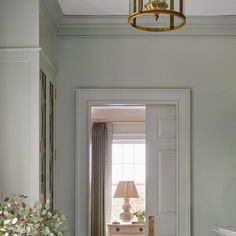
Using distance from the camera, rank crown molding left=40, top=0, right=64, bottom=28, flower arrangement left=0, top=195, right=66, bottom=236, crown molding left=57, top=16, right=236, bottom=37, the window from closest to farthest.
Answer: flower arrangement left=0, top=195, right=66, bottom=236, crown molding left=40, top=0, right=64, bottom=28, crown molding left=57, top=16, right=236, bottom=37, the window

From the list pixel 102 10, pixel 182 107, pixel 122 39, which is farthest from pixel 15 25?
pixel 182 107

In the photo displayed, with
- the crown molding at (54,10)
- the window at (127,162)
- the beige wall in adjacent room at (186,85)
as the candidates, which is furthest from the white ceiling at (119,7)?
the window at (127,162)

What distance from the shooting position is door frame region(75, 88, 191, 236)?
491 cm

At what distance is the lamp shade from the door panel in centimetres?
325

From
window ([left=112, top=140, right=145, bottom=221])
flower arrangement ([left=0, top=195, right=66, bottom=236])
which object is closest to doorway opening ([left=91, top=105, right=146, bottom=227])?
window ([left=112, top=140, right=145, bottom=221])

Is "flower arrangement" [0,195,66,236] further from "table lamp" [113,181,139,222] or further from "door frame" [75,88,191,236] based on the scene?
"table lamp" [113,181,139,222]

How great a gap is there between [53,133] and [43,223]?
161cm

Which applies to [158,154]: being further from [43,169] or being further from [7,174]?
[7,174]

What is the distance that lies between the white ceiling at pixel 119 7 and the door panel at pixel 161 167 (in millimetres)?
921

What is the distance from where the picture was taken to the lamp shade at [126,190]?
8.27 metres

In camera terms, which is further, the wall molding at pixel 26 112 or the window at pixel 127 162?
the window at pixel 127 162

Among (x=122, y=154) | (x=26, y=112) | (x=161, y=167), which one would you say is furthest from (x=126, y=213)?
(x=26, y=112)

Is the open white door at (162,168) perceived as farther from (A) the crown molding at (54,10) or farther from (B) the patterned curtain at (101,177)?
(B) the patterned curtain at (101,177)

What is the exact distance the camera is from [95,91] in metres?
4.98
